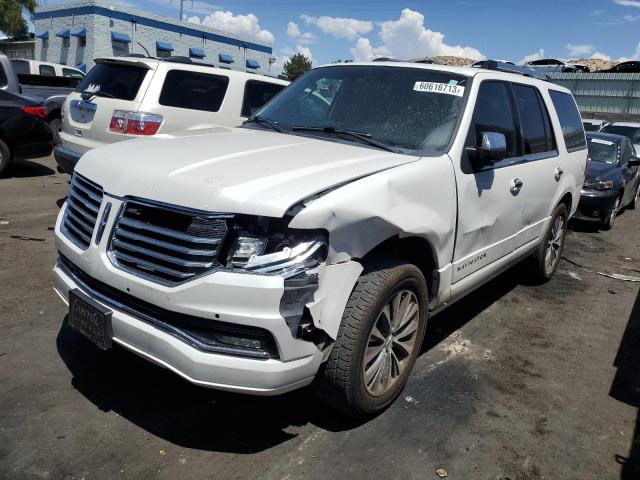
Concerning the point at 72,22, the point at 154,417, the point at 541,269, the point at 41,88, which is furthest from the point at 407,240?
the point at 72,22

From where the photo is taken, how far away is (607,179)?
29.4 ft

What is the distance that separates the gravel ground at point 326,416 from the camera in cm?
272

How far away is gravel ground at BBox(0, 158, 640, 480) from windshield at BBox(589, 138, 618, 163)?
20.4 feet

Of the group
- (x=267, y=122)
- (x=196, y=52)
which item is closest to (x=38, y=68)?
(x=267, y=122)

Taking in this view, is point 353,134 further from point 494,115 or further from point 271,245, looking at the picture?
point 271,245

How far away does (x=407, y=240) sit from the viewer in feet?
10.3

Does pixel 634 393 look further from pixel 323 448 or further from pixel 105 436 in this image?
pixel 105 436

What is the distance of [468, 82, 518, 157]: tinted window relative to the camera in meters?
3.72

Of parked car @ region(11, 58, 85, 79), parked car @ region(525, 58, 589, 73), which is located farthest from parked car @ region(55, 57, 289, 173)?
parked car @ region(525, 58, 589, 73)

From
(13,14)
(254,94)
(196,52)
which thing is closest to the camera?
(254,94)

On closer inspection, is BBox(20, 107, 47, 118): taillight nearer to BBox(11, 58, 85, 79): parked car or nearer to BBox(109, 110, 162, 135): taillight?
BBox(109, 110, 162, 135): taillight

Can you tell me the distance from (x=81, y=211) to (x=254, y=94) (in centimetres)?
511

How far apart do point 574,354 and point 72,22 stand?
36862mm

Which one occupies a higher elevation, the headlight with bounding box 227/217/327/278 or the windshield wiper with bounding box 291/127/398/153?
the windshield wiper with bounding box 291/127/398/153
